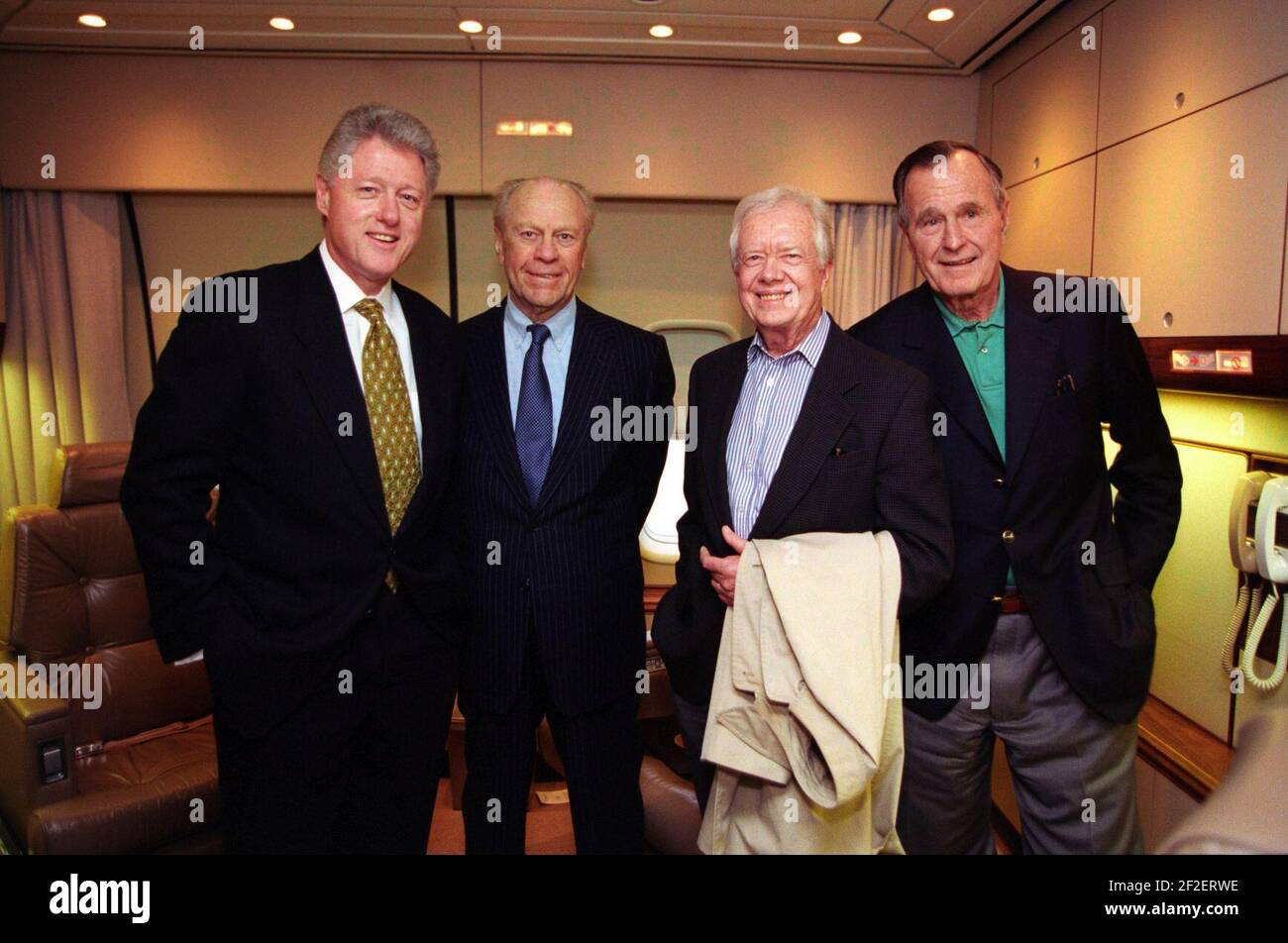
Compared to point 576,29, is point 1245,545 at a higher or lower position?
lower

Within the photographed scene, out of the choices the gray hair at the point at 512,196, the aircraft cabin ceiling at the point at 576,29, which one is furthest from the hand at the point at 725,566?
the aircraft cabin ceiling at the point at 576,29

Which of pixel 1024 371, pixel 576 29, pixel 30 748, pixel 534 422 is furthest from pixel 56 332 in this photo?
pixel 1024 371

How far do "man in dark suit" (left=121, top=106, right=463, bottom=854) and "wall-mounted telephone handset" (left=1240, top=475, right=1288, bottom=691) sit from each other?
178cm

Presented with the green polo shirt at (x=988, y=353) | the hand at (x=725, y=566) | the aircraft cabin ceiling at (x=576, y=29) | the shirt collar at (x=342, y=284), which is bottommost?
the hand at (x=725, y=566)

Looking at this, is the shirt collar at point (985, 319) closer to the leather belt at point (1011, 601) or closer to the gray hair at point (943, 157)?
the gray hair at point (943, 157)

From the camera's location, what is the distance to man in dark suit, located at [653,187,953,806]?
1336 millimetres

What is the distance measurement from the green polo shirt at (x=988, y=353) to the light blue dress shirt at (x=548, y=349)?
2.60 feet

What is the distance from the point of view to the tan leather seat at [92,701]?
1.92 m

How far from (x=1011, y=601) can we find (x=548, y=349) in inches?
42.3

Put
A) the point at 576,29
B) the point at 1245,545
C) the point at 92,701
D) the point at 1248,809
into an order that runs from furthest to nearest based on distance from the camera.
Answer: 1. the point at 576,29
2. the point at 92,701
3. the point at 1245,545
4. the point at 1248,809

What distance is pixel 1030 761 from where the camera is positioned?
1508 mm

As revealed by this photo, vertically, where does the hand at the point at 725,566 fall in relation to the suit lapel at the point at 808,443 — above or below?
below

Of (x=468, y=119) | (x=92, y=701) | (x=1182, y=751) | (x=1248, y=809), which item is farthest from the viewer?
(x=468, y=119)

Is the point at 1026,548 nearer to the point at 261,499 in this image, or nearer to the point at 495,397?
the point at 495,397
